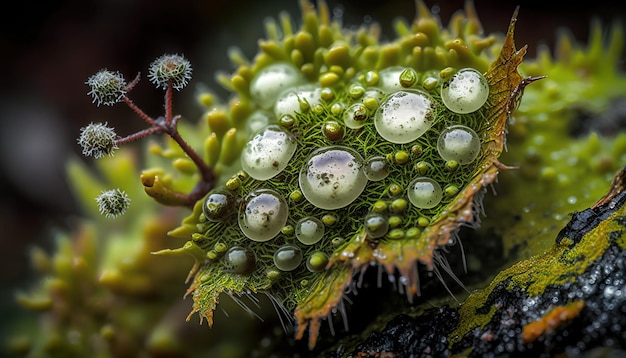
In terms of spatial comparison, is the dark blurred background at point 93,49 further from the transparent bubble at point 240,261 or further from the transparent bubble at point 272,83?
the transparent bubble at point 240,261

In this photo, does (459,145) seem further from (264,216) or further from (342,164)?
(264,216)

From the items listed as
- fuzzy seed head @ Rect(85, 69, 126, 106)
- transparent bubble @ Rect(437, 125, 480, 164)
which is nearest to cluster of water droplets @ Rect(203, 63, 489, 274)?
transparent bubble @ Rect(437, 125, 480, 164)

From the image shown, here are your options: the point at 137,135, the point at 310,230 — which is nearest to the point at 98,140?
the point at 137,135

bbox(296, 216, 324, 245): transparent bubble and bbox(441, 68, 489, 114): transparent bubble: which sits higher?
bbox(441, 68, 489, 114): transparent bubble

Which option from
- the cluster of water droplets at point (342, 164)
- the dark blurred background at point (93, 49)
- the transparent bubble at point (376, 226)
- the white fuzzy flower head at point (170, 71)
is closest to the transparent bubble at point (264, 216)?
the cluster of water droplets at point (342, 164)

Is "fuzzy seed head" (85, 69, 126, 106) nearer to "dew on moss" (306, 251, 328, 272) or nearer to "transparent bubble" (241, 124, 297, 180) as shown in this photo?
"transparent bubble" (241, 124, 297, 180)

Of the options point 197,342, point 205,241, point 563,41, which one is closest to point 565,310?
point 205,241

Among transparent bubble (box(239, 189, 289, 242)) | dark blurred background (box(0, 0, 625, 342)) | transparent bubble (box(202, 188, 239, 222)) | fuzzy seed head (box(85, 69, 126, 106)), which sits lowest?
transparent bubble (box(239, 189, 289, 242))

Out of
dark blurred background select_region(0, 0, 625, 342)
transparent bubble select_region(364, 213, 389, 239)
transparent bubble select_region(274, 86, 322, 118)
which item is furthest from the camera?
dark blurred background select_region(0, 0, 625, 342)
